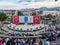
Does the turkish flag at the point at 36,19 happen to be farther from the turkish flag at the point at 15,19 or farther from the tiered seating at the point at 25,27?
the turkish flag at the point at 15,19

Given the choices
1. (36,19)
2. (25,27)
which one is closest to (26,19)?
(36,19)

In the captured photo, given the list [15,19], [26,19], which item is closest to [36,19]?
[26,19]

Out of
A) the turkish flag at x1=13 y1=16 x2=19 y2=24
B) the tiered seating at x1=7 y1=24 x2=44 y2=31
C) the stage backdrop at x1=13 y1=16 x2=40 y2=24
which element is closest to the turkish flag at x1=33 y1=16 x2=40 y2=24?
the stage backdrop at x1=13 y1=16 x2=40 y2=24

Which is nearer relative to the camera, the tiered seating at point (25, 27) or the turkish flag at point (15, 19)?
the turkish flag at point (15, 19)

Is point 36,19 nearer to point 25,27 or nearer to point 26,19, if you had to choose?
point 26,19

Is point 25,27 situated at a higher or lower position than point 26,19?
lower

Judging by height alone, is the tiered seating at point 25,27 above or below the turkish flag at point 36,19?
below

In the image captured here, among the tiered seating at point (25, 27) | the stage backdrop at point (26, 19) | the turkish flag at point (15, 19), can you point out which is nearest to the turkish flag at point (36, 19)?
the stage backdrop at point (26, 19)

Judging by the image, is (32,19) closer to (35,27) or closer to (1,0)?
(35,27)

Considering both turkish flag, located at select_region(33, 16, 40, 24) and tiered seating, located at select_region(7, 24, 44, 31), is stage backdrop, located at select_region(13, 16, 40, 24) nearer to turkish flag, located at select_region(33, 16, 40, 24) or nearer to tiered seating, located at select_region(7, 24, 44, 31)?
turkish flag, located at select_region(33, 16, 40, 24)

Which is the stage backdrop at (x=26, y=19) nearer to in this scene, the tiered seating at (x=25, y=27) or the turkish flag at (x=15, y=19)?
the turkish flag at (x=15, y=19)

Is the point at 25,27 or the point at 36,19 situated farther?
the point at 25,27

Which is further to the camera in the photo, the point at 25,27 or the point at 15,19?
the point at 25,27

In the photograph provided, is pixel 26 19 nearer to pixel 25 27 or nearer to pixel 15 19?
pixel 15 19
